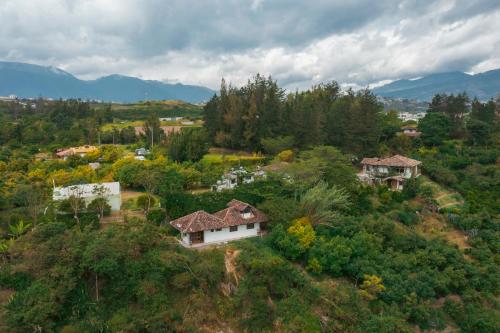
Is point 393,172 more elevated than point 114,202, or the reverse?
point 393,172

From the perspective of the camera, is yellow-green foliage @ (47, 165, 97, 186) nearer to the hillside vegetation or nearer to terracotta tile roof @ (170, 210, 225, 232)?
the hillside vegetation

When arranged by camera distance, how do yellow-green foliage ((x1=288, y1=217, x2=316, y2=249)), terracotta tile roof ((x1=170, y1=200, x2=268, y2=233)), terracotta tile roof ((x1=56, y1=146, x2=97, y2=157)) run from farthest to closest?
terracotta tile roof ((x1=56, y1=146, x2=97, y2=157)) < terracotta tile roof ((x1=170, y1=200, x2=268, y2=233)) < yellow-green foliage ((x1=288, y1=217, x2=316, y2=249))

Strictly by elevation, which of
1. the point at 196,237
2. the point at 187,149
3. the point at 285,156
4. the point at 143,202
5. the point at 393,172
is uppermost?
the point at 187,149

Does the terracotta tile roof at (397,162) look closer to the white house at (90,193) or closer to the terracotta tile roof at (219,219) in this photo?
the terracotta tile roof at (219,219)

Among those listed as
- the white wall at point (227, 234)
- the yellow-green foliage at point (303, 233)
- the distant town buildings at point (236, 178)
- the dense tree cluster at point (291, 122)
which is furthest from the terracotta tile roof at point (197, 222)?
the dense tree cluster at point (291, 122)

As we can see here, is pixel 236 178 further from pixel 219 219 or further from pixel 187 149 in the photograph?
pixel 219 219

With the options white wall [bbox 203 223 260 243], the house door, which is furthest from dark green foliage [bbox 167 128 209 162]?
the house door

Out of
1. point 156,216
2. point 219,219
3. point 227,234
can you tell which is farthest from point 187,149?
point 227,234

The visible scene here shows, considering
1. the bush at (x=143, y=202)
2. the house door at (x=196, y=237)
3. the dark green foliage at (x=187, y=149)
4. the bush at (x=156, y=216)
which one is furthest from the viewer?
the dark green foliage at (x=187, y=149)
